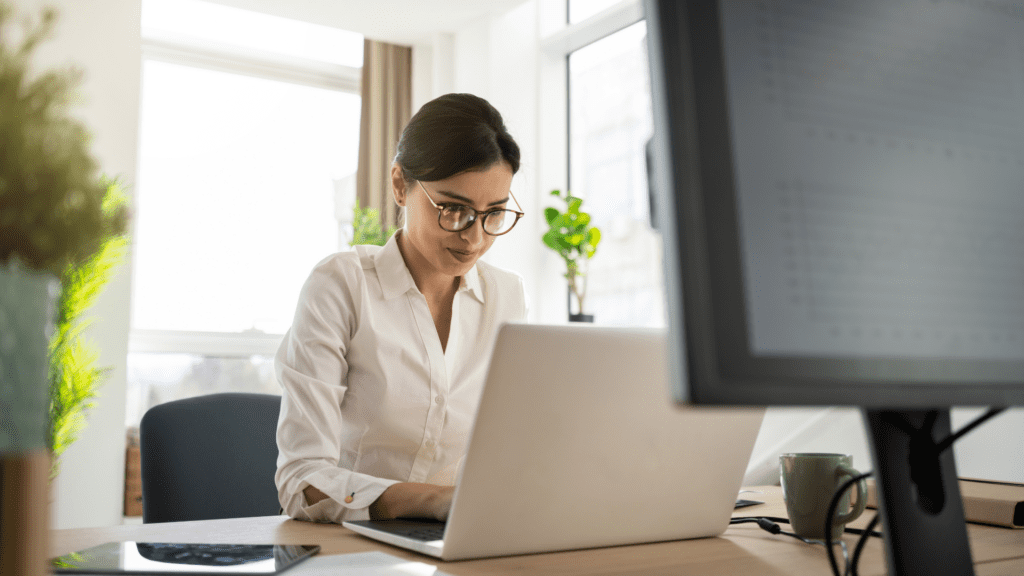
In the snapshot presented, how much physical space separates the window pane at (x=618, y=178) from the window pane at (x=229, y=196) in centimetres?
144

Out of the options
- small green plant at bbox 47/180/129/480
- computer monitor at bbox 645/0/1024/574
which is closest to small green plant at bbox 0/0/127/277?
computer monitor at bbox 645/0/1024/574

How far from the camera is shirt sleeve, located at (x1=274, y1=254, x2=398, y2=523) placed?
3.83 feet

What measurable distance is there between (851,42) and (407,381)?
1.16 metres

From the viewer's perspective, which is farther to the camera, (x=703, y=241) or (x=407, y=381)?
(x=407, y=381)

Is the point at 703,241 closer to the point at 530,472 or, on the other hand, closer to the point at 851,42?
the point at 851,42

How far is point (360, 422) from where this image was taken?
1557mm

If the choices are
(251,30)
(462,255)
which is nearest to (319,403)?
(462,255)

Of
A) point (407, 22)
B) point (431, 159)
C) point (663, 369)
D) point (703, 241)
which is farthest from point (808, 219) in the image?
point (407, 22)

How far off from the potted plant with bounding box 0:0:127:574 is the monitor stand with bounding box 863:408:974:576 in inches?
21.3

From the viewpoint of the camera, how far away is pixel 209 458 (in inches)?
64.7

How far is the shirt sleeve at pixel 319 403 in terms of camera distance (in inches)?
46.0

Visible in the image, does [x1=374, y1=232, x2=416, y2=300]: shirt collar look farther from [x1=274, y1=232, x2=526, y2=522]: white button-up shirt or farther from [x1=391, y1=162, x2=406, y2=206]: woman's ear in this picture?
[x1=391, y1=162, x2=406, y2=206]: woman's ear

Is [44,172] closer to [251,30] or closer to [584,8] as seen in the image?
[584,8]

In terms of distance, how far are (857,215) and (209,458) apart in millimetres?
1453
